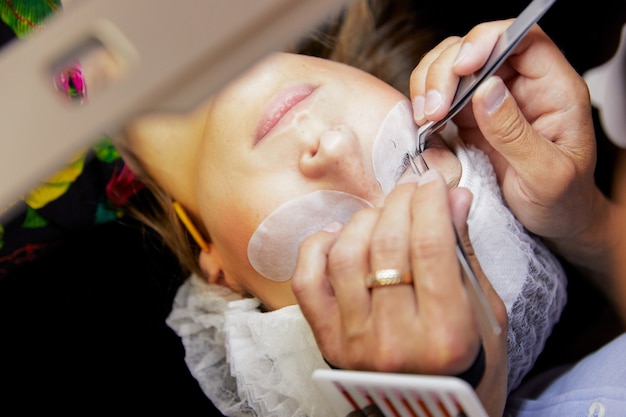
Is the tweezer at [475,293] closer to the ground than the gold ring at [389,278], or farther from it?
closer to the ground

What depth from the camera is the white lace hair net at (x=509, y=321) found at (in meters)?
0.87

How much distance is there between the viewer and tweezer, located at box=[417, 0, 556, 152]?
25.3 inches

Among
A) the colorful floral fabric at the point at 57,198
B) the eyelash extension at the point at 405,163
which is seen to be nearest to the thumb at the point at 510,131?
the eyelash extension at the point at 405,163

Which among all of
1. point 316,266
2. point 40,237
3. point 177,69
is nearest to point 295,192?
point 316,266

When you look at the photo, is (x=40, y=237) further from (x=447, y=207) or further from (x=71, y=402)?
(x=447, y=207)

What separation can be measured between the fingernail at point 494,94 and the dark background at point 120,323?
1.53ft

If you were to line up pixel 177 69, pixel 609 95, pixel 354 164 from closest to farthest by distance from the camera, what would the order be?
pixel 177 69
pixel 354 164
pixel 609 95

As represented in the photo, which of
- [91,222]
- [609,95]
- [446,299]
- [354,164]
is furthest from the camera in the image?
[91,222]

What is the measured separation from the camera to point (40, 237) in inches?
47.0

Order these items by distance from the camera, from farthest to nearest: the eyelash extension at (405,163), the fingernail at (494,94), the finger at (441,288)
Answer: the eyelash extension at (405,163), the fingernail at (494,94), the finger at (441,288)

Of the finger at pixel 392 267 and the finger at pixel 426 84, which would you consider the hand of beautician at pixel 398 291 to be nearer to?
the finger at pixel 392 267

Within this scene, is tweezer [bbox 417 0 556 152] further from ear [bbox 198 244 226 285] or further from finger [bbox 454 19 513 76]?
ear [bbox 198 244 226 285]

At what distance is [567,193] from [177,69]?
2.21 ft

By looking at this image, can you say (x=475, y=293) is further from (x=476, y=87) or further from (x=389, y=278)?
(x=476, y=87)
